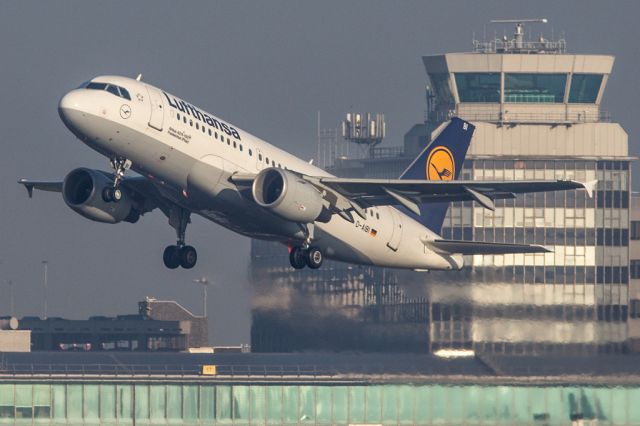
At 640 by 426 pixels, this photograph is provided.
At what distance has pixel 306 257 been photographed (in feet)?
235

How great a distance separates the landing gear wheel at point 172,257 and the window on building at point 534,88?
64663 millimetres

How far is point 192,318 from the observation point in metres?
150

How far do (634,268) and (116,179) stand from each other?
69.9m

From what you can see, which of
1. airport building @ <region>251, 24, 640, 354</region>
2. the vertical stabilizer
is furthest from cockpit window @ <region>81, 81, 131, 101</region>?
airport building @ <region>251, 24, 640, 354</region>

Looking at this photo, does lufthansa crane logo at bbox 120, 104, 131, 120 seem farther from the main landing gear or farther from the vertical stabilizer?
the vertical stabilizer

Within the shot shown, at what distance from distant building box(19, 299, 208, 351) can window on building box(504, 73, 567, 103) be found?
100 feet

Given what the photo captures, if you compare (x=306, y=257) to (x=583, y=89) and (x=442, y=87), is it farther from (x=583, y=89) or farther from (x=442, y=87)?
(x=583, y=89)

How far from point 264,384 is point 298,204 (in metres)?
19.8

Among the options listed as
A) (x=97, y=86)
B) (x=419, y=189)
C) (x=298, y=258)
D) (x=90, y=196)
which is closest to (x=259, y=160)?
(x=298, y=258)

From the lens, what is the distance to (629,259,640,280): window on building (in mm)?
130250

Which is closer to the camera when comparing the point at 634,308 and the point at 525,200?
the point at 634,308

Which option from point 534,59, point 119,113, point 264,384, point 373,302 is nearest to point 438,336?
point 373,302

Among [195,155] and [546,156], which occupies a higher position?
[546,156]

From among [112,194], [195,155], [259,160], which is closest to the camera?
[195,155]
